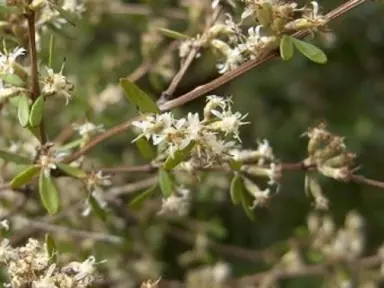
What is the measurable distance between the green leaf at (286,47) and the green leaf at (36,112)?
241 mm

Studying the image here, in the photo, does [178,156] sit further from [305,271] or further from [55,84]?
[305,271]

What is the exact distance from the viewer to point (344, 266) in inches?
56.3

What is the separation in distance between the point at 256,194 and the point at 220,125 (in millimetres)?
211

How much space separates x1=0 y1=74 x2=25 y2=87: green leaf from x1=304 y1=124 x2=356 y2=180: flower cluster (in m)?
0.33

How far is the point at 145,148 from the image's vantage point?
91cm

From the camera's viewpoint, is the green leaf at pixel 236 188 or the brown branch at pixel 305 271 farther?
the brown branch at pixel 305 271

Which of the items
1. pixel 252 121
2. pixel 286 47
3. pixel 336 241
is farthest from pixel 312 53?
pixel 252 121

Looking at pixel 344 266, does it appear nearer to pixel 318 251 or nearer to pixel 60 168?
pixel 318 251

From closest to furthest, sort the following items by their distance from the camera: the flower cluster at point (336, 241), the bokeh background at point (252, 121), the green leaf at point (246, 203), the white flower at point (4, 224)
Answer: the white flower at point (4, 224)
the green leaf at point (246, 203)
the flower cluster at point (336, 241)
the bokeh background at point (252, 121)

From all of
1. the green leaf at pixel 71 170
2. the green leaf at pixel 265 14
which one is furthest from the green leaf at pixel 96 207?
the green leaf at pixel 265 14

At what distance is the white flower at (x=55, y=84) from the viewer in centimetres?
82

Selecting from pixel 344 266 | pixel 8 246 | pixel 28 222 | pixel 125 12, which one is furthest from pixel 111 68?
pixel 8 246

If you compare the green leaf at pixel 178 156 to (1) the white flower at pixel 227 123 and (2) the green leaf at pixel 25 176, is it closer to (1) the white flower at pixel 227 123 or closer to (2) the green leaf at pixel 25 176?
(1) the white flower at pixel 227 123

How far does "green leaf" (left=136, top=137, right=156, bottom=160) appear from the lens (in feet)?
2.91
